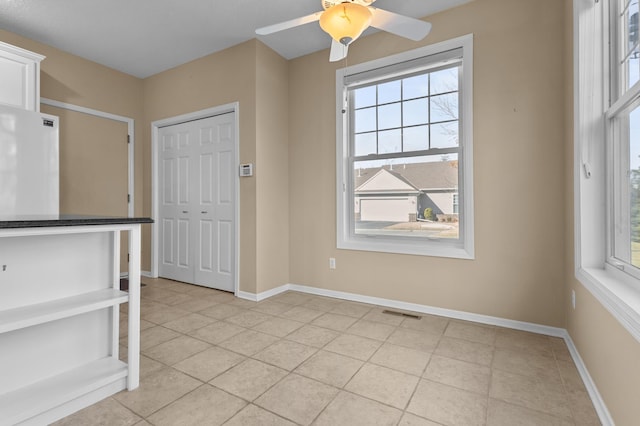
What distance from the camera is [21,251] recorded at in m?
1.44

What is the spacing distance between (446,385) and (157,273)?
13.0 ft

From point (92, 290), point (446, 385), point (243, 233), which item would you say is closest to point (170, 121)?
point (243, 233)

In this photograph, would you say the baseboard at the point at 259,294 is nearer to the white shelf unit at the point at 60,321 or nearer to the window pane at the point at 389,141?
the white shelf unit at the point at 60,321

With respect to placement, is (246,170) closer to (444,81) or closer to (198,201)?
(198,201)

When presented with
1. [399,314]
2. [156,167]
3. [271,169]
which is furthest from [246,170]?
[399,314]

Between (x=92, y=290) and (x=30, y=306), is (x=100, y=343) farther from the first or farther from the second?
(x=30, y=306)

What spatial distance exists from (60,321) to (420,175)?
114 inches

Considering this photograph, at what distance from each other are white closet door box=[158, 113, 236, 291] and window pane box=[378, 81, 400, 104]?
5.63ft

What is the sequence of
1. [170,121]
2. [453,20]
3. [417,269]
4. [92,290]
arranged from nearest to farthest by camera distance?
[92,290]
[453,20]
[417,269]
[170,121]

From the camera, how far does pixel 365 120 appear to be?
3.33 metres

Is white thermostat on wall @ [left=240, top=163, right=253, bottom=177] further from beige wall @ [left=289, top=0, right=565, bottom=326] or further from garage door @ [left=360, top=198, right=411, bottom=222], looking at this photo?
beige wall @ [left=289, top=0, right=565, bottom=326]

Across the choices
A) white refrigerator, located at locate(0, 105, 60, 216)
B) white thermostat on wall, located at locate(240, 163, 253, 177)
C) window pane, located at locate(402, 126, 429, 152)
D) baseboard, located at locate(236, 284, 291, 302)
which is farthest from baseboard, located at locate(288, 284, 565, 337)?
white refrigerator, located at locate(0, 105, 60, 216)

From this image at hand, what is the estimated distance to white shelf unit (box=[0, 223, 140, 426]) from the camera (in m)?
1.37

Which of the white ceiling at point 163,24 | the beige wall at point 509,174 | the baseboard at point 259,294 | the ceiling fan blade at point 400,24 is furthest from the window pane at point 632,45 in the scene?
the baseboard at point 259,294
